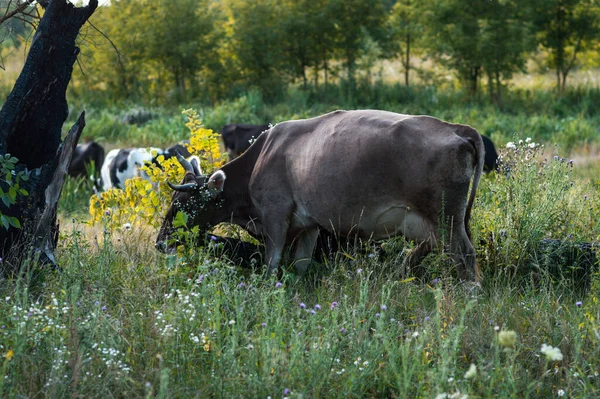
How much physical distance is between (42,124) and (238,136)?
10.9 m

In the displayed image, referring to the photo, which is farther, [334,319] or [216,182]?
[216,182]

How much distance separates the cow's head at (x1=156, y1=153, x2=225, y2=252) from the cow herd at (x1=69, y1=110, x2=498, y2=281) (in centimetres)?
1

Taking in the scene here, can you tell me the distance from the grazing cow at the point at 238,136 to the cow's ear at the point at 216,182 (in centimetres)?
967

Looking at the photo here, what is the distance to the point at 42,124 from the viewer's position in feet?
21.4

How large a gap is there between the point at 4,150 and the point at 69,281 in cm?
137

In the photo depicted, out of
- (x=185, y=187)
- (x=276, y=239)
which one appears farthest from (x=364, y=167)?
(x=185, y=187)

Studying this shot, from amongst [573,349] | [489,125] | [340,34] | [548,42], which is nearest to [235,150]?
[489,125]

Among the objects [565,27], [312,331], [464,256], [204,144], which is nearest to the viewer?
[312,331]

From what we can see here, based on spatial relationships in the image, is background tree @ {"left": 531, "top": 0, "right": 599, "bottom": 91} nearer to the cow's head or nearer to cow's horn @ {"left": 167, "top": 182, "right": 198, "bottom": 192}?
the cow's head

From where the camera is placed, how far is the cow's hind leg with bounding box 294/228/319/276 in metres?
7.12

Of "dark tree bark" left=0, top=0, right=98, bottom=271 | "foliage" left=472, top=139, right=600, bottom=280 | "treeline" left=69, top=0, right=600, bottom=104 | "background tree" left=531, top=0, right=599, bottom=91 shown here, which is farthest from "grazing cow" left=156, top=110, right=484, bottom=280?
"background tree" left=531, top=0, right=599, bottom=91

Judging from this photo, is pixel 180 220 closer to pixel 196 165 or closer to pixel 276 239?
pixel 276 239

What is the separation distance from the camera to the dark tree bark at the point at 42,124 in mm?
6293

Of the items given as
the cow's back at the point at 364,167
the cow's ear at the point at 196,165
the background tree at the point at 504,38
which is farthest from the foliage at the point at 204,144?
the background tree at the point at 504,38
